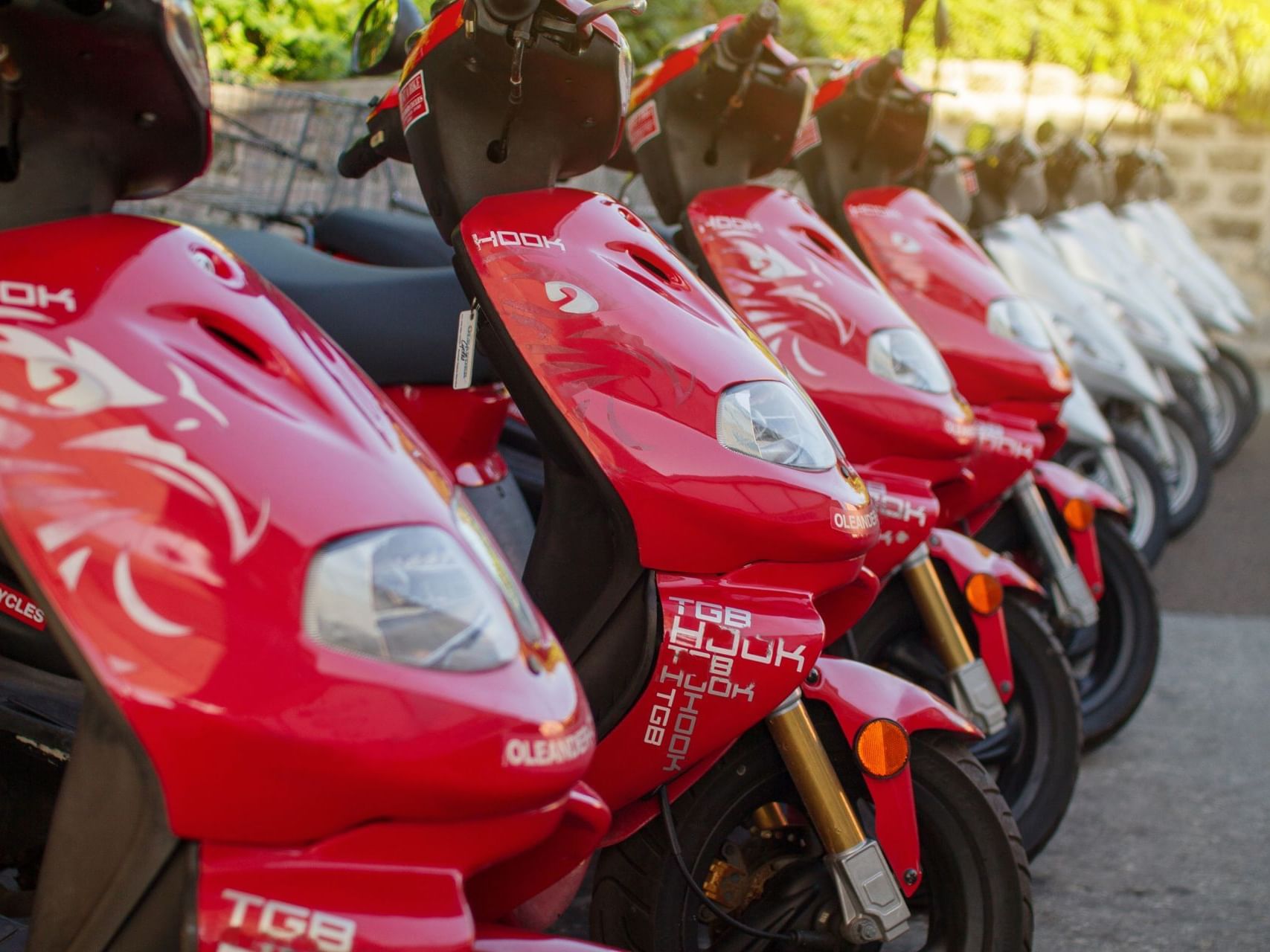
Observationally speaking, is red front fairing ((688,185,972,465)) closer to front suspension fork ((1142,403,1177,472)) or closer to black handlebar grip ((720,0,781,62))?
black handlebar grip ((720,0,781,62))

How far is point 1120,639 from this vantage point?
342 centimetres

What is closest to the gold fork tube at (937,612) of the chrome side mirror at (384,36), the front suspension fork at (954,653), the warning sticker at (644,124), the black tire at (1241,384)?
the front suspension fork at (954,653)

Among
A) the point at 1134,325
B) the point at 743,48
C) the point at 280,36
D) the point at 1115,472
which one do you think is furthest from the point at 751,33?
the point at 280,36

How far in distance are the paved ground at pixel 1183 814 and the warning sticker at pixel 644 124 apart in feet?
5.44

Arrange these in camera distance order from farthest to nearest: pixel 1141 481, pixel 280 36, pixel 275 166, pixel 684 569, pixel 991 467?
1. pixel 280 36
2. pixel 275 166
3. pixel 1141 481
4. pixel 991 467
5. pixel 684 569

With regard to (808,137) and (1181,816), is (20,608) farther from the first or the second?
(1181,816)

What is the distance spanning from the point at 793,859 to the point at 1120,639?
171cm

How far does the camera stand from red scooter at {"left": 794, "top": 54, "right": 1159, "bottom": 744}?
3.27m

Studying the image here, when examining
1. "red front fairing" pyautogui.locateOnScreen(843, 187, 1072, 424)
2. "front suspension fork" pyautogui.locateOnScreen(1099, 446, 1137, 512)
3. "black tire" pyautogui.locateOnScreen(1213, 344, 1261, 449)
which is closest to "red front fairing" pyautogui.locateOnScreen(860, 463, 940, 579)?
"red front fairing" pyautogui.locateOnScreen(843, 187, 1072, 424)

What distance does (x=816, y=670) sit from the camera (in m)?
1.98

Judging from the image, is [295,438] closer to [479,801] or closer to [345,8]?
[479,801]

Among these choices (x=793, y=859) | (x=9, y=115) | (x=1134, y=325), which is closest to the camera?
(x=9, y=115)

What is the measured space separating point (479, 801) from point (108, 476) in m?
0.39

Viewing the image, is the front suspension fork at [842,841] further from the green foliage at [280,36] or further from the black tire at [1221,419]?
the black tire at [1221,419]
